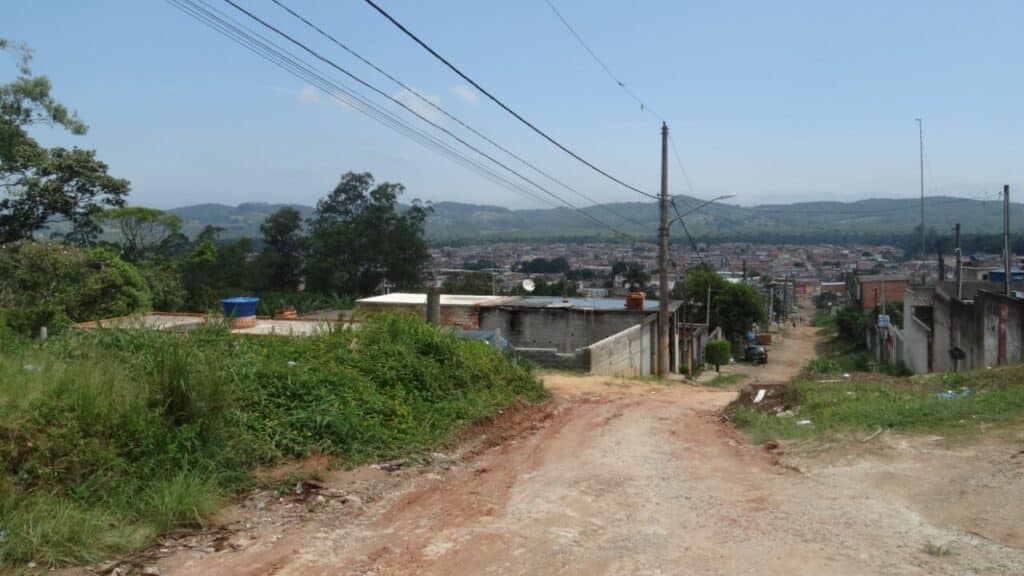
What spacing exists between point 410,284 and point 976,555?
40.4 metres

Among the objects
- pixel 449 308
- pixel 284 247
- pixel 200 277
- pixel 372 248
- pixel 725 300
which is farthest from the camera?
pixel 725 300

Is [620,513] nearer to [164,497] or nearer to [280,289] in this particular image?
[164,497]

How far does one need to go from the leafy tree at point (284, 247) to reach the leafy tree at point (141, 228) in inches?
567

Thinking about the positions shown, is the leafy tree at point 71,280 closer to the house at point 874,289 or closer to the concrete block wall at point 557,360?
the concrete block wall at point 557,360

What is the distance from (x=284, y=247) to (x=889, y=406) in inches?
1653

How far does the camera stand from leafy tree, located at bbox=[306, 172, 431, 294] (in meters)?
44.1

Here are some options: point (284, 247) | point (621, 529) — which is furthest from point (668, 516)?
point (284, 247)

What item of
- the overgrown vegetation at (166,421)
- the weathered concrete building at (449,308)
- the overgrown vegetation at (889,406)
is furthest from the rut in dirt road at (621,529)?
the weathered concrete building at (449,308)

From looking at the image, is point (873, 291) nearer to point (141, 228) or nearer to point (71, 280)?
point (141, 228)

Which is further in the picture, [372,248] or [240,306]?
[372,248]

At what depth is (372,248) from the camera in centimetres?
4422

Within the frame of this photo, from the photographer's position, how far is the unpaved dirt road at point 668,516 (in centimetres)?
534

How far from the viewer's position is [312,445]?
7852 millimetres

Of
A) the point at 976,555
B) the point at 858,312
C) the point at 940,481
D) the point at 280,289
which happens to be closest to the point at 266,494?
the point at 976,555
